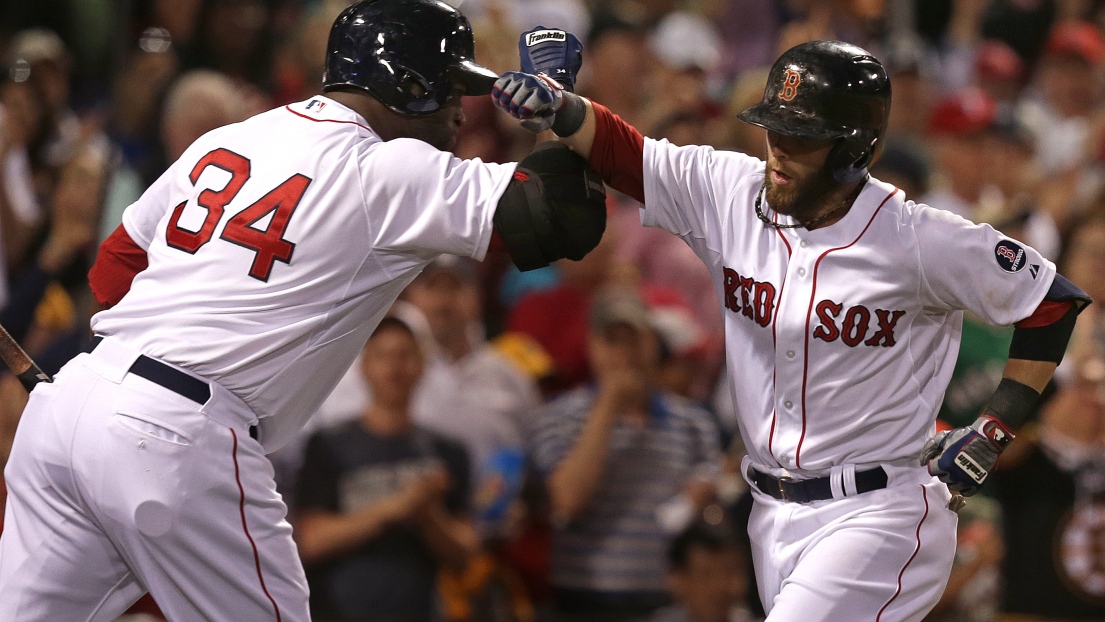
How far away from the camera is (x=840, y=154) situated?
369cm

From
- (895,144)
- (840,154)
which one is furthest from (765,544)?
(895,144)

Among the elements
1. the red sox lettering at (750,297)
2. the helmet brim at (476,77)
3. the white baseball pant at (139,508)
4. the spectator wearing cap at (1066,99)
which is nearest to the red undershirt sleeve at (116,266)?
the white baseball pant at (139,508)

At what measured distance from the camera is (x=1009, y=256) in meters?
3.67

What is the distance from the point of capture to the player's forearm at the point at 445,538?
5.69 meters

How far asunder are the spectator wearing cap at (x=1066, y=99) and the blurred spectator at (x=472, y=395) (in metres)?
4.51

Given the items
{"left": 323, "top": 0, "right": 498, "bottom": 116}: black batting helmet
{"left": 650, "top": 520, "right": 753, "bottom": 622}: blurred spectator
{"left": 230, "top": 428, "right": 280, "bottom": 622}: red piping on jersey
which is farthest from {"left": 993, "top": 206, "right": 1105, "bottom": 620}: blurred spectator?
{"left": 230, "top": 428, "right": 280, "bottom": 622}: red piping on jersey

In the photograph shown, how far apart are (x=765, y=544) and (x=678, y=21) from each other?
254 inches

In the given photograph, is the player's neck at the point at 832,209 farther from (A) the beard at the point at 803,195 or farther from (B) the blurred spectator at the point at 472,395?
(B) the blurred spectator at the point at 472,395

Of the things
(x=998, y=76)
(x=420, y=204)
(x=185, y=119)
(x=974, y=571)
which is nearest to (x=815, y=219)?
(x=420, y=204)

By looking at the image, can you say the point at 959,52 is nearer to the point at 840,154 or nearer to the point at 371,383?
the point at 371,383

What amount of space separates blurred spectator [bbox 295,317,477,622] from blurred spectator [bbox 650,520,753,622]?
0.87m

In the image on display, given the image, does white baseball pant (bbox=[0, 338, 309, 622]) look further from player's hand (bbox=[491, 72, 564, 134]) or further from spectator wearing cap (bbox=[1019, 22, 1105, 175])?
spectator wearing cap (bbox=[1019, 22, 1105, 175])

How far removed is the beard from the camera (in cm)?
372

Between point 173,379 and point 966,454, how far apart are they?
202 centimetres
